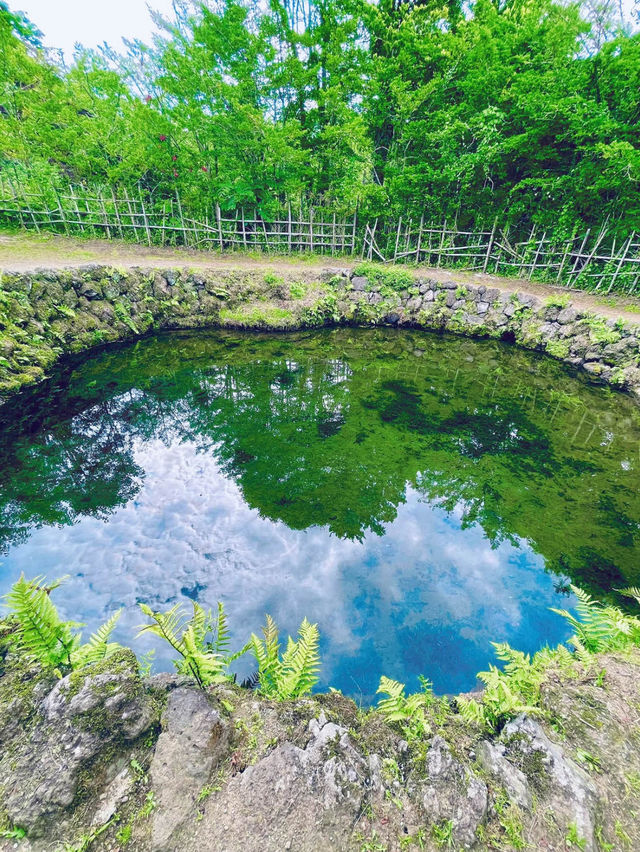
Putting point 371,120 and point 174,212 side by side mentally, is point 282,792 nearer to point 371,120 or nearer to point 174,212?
point 174,212

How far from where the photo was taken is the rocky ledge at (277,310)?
9461mm

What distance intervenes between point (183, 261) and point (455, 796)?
15.8 meters

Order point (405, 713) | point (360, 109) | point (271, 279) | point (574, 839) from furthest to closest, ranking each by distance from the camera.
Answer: point (360, 109) < point (271, 279) < point (405, 713) < point (574, 839)

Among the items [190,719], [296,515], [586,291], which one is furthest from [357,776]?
[586,291]

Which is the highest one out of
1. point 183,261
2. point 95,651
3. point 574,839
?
point 183,261

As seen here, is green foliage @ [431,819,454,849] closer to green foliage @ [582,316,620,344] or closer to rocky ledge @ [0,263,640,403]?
rocky ledge @ [0,263,640,403]

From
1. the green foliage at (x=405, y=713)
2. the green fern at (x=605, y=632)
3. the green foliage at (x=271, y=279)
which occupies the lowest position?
the green fern at (x=605, y=632)

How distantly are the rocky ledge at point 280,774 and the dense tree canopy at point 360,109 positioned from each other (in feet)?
48.8

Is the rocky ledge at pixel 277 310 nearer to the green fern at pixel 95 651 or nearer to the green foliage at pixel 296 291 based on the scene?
the green foliage at pixel 296 291

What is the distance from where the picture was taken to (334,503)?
20.3 ft

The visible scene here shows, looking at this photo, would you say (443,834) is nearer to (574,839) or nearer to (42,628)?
(574,839)

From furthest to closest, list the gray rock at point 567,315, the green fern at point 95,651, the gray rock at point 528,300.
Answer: the gray rock at point 528,300
the gray rock at point 567,315
the green fern at point 95,651

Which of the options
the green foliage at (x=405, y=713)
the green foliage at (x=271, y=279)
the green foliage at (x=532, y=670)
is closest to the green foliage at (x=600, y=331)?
the green foliage at (x=532, y=670)

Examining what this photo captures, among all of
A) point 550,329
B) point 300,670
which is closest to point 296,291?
point 550,329
